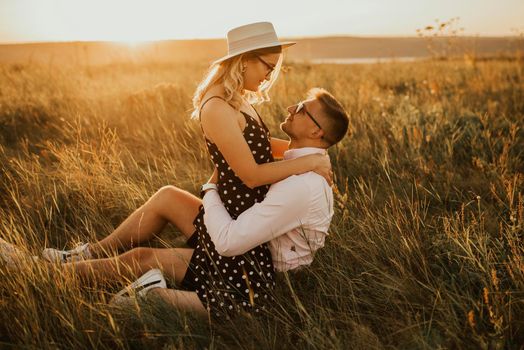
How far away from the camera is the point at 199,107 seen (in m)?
2.59

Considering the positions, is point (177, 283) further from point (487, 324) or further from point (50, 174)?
point (50, 174)

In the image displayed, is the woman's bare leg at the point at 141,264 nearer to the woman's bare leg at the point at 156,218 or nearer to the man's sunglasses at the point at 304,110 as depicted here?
the woman's bare leg at the point at 156,218

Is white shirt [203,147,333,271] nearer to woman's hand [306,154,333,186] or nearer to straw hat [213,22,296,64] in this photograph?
woman's hand [306,154,333,186]

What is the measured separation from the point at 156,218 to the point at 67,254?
23.8 inches

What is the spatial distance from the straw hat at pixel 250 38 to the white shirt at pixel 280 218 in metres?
0.79

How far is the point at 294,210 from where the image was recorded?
7.46 ft

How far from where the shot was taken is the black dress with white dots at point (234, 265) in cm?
231

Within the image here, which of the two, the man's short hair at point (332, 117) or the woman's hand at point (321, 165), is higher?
the man's short hair at point (332, 117)

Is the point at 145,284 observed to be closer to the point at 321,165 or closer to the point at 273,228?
the point at 273,228

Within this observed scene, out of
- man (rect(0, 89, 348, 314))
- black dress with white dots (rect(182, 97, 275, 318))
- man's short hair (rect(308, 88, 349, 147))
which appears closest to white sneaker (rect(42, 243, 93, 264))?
man (rect(0, 89, 348, 314))

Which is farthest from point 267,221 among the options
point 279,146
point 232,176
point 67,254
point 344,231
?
point 67,254

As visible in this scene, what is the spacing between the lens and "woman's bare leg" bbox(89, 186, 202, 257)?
9.68ft

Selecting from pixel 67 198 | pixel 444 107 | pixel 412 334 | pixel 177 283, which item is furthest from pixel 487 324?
pixel 444 107

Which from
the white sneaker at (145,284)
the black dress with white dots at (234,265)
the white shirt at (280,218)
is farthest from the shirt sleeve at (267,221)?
the white sneaker at (145,284)
